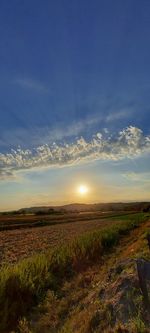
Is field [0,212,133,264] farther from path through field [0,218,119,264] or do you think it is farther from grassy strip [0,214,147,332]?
grassy strip [0,214,147,332]

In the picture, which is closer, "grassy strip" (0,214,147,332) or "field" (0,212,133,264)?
"grassy strip" (0,214,147,332)

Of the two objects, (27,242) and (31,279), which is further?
(27,242)

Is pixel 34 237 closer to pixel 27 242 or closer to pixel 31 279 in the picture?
pixel 27 242

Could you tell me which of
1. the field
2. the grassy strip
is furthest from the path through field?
the grassy strip

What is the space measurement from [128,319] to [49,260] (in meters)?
9.04

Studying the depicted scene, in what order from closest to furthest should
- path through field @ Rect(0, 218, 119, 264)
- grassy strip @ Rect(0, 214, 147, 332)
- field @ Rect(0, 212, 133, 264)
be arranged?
grassy strip @ Rect(0, 214, 147, 332)
path through field @ Rect(0, 218, 119, 264)
field @ Rect(0, 212, 133, 264)

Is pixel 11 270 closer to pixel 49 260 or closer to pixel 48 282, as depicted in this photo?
pixel 48 282

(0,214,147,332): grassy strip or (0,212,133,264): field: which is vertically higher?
(0,212,133,264): field

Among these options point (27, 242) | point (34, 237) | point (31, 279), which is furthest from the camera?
point (34, 237)

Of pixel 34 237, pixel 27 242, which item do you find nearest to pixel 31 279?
pixel 27 242

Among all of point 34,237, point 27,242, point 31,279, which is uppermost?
point 34,237

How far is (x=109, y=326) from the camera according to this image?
24.1ft

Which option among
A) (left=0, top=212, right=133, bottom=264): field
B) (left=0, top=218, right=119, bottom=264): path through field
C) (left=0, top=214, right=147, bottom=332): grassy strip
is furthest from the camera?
(left=0, top=212, right=133, bottom=264): field

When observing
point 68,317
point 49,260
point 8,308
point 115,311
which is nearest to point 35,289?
point 8,308
